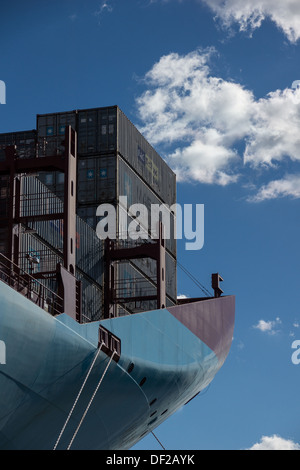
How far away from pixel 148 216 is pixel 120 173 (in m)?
2.87

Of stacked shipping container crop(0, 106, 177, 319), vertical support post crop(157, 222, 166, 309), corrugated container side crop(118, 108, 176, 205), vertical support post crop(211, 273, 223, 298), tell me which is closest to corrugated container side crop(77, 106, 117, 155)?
stacked shipping container crop(0, 106, 177, 319)

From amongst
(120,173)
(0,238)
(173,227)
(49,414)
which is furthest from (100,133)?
(49,414)

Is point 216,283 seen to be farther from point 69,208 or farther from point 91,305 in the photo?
point 69,208

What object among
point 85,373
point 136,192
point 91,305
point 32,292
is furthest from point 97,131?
point 85,373

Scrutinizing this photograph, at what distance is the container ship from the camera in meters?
17.8

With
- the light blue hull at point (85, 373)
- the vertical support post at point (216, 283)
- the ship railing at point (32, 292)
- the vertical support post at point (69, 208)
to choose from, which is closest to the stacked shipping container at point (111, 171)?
the vertical support post at point (216, 283)

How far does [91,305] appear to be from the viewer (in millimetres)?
27844

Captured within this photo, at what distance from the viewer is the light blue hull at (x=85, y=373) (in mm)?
17031

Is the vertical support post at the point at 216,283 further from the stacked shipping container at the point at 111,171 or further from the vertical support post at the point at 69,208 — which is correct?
the vertical support post at the point at 69,208

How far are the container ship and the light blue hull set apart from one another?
0.04 metres

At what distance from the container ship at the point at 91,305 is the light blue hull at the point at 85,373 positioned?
4cm

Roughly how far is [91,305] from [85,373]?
27.3 feet

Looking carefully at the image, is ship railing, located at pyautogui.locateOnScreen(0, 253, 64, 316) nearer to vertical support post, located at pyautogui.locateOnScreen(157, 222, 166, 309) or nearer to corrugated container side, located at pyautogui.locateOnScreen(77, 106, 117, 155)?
vertical support post, located at pyautogui.locateOnScreen(157, 222, 166, 309)
